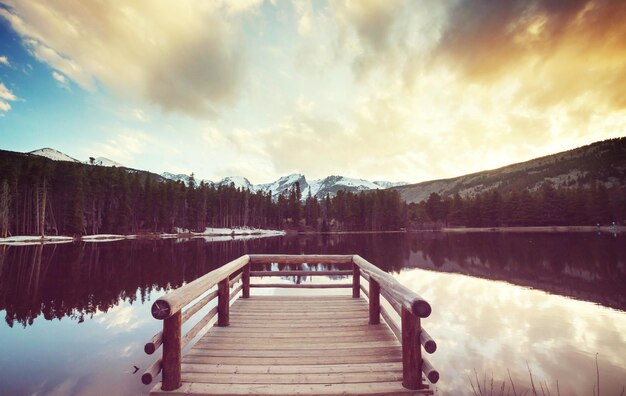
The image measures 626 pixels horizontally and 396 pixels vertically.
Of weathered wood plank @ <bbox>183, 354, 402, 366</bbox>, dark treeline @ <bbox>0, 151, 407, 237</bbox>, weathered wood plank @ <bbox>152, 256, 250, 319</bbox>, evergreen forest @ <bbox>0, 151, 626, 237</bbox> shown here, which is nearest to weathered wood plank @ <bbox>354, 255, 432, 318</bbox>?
weathered wood plank @ <bbox>183, 354, 402, 366</bbox>

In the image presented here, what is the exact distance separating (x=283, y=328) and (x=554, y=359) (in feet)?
26.0

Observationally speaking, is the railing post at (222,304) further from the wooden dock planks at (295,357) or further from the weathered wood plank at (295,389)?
the weathered wood plank at (295,389)

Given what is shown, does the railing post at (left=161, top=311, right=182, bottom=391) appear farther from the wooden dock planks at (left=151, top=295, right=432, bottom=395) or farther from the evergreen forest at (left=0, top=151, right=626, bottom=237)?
the evergreen forest at (left=0, top=151, right=626, bottom=237)

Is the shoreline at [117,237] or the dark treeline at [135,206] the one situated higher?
the dark treeline at [135,206]

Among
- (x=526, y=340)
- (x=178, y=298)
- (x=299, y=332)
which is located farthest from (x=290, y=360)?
(x=526, y=340)

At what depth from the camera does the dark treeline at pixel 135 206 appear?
60.6 meters

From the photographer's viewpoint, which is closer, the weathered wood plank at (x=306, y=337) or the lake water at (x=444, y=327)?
the weathered wood plank at (x=306, y=337)

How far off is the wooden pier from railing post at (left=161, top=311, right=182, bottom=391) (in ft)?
0.04

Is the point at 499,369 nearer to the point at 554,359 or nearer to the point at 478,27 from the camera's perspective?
the point at 554,359

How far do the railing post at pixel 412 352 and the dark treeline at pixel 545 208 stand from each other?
11964 cm

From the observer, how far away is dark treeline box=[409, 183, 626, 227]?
307 ft

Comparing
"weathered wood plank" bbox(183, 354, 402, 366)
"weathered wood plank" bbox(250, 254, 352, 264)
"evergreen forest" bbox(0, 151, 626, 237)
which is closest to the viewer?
"weathered wood plank" bbox(183, 354, 402, 366)

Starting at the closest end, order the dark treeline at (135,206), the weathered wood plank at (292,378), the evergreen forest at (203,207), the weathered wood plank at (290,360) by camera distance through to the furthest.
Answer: the weathered wood plank at (292,378) → the weathered wood plank at (290,360) → the dark treeline at (135,206) → the evergreen forest at (203,207)

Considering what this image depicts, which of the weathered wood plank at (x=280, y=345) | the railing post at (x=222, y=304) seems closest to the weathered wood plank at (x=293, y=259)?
the railing post at (x=222, y=304)
